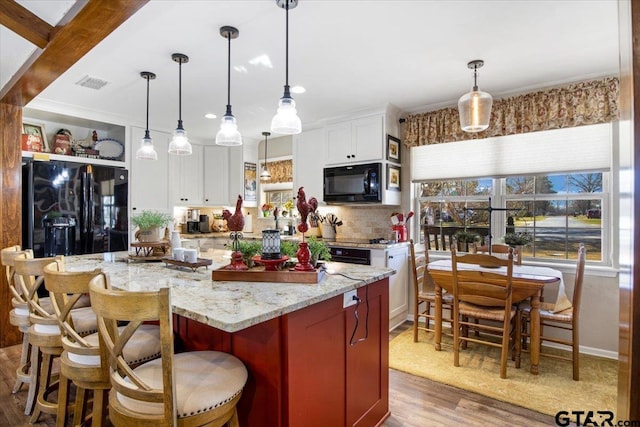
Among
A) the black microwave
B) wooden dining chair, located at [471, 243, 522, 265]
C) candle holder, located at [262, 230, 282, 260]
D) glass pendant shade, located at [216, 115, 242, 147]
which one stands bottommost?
wooden dining chair, located at [471, 243, 522, 265]

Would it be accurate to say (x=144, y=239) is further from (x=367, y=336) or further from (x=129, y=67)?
(x=367, y=336)

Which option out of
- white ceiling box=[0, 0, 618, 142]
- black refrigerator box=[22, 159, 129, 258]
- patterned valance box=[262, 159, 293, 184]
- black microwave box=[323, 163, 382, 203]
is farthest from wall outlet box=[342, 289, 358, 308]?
patterned valance box=[262, 159, 293, 184]

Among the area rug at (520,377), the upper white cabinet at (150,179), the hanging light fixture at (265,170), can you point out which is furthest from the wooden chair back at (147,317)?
the hanging light fixture at (265,170)

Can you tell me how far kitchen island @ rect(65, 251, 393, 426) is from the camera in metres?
1.38

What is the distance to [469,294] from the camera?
9.16 ft

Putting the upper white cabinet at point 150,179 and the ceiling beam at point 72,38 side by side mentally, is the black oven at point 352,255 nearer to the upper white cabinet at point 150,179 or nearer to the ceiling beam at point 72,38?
the upper white cabinet at point 150,179

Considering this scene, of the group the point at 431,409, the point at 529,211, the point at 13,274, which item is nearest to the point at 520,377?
the point at 431,409

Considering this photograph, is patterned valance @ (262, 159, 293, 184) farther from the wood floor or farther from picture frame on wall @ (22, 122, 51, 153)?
the wood floor

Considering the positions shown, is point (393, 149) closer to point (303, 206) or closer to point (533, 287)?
point (533, 287)

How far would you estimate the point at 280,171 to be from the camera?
18.0 feet

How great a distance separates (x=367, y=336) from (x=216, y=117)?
11.3ft

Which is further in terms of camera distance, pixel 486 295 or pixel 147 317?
Answer: pixel 486 295

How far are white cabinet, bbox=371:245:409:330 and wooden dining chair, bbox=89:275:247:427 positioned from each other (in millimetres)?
2429

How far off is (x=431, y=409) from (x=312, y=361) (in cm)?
121
